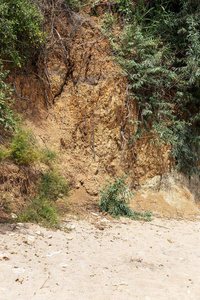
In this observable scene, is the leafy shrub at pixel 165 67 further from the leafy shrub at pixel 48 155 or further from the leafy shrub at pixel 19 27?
the leafy shrub at pixel 48 155

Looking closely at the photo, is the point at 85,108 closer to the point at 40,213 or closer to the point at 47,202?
the point at 47,202

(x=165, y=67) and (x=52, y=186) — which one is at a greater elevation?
(x=165, y=67)

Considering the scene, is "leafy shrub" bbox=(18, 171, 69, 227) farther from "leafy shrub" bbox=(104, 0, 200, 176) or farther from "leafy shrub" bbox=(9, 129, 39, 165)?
"leafy shrub" bbox=(104, 0, 200, 176)

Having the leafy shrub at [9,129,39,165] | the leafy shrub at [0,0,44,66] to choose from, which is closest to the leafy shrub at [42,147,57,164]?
the leafy shrub at [9,129,39,165]

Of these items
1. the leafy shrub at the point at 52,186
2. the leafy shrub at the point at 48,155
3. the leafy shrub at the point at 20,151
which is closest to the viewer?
the leafy shrub at the point at 20,151

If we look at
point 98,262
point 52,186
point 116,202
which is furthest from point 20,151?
point 98,262

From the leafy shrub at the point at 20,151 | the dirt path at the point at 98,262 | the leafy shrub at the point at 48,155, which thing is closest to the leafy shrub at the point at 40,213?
the dirt path at the point at 98,262

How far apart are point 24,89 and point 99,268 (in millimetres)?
4251

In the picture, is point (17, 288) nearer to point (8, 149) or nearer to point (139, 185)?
point (8, 149)

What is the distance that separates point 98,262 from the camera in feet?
10.4

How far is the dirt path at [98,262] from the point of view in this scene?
2420mm

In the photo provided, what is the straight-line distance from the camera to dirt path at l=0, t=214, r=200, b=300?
242cm

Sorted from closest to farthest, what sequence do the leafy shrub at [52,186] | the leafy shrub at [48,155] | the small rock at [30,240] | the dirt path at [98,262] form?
the dirt path at [98,262] → the small rock at [30,240] → the leafy shrub at [52,186] → the leafy shrub at [48,155]

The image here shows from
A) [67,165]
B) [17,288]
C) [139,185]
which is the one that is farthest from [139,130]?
[17,288]
